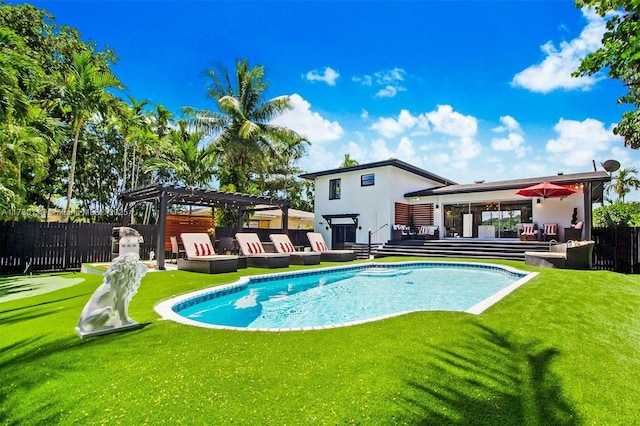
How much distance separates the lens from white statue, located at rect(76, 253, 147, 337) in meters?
4.26

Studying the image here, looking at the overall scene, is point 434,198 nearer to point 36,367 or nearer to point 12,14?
point 36,367

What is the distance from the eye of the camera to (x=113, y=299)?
4453 mm

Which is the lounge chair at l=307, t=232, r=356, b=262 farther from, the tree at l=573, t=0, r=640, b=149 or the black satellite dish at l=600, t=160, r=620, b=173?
the black satellite dish at l=600, t=160, r=620, b=173

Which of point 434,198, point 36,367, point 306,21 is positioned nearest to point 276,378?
point 36,367

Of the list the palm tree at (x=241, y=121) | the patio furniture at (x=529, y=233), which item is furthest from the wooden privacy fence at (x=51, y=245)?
the patio furniture at (x=529, y=233)

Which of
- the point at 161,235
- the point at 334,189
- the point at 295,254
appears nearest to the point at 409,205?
the point at 334,189

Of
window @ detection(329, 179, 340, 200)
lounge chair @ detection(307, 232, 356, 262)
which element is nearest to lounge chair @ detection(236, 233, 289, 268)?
lounge chair @ detection(307, 232, 356, 262)

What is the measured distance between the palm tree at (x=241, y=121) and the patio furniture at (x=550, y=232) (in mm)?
15524

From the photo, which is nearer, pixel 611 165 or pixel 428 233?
pixel 611 165

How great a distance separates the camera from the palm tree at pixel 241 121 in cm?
2116

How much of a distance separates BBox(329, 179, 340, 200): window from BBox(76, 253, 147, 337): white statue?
1905 centimetres

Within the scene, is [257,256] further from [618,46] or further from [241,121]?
[241,121]

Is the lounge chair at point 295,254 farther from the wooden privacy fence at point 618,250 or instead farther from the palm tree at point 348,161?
the palm tree at point 348,161

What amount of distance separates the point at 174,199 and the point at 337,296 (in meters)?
8.99
